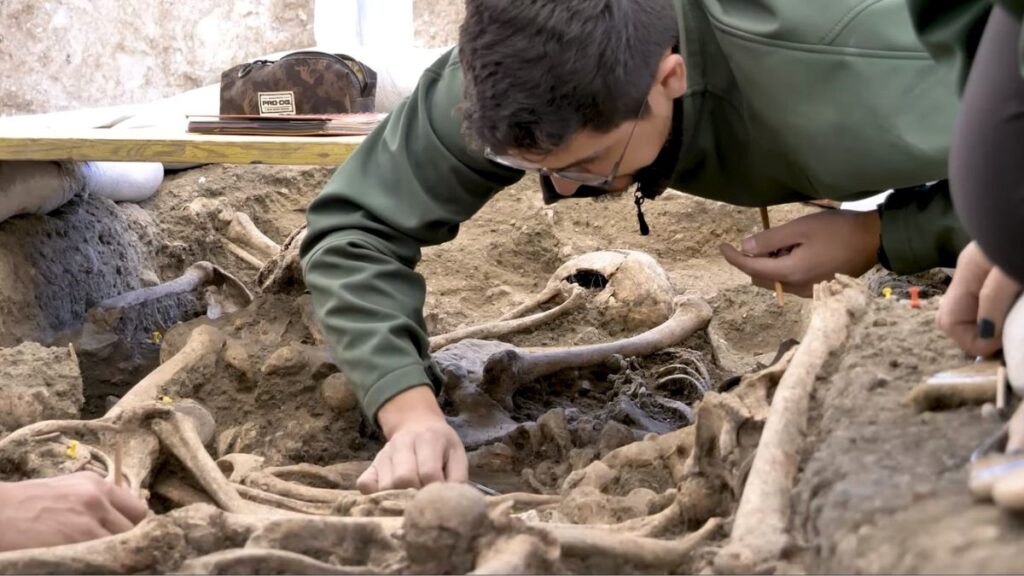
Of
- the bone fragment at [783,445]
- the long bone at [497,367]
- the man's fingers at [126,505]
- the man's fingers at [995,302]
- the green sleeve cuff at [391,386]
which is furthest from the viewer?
the long bone at [497,367]

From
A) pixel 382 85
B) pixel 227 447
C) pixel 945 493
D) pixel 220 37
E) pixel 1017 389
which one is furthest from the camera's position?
pixel 220 37

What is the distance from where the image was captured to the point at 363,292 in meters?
2.76

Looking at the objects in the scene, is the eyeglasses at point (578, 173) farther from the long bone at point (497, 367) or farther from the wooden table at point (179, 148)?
the wooden table at point (179, 148)

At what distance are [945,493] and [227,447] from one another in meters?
1.88

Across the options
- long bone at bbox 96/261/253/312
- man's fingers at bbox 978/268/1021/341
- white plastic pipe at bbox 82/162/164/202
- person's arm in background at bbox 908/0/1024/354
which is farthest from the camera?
white plastic pipe at bbox 82/162/164/202

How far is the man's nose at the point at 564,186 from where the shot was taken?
2.52 metres

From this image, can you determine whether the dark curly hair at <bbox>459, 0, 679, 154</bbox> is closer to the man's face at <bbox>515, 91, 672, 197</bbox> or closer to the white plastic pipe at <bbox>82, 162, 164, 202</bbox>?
the man's face at <bbox>515, 91, 672, 197</bbox>

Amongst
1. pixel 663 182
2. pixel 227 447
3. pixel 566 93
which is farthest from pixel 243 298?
pixel 566 93

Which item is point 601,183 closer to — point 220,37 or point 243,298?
point 243,298

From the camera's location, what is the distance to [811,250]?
2760mm

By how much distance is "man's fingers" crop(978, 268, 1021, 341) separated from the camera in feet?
4.98

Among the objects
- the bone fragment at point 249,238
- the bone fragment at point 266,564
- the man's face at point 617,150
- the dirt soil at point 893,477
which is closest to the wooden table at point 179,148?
the bone fragment at point 249,238

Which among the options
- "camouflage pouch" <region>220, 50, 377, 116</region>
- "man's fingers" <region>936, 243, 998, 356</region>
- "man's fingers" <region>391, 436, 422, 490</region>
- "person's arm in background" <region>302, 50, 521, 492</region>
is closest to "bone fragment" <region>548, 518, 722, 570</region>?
"man's fingers" <region>936, 243, 998, 356</region>

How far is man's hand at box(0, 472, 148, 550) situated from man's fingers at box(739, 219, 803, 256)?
4.67 ft
